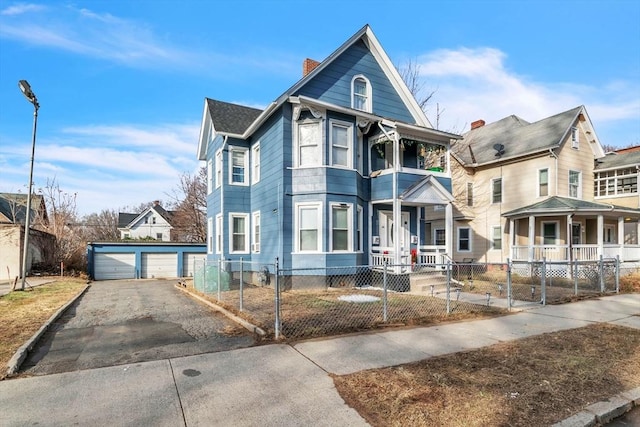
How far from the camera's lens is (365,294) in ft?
38.2

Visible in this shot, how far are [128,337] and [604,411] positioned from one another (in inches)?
288

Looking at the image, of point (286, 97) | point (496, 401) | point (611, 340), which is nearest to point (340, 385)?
point (496, 401)

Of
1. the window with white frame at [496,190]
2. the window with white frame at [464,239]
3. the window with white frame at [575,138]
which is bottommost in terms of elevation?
the window with white frame at [464,239]

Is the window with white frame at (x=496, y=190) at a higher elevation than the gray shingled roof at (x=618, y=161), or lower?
lower

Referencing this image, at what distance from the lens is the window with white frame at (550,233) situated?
65.1 ft

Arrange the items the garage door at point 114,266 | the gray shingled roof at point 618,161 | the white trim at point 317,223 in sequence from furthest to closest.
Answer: the garage door at point 114,266, the gray shingled roof at point 618,161, the white trim at point 317,223

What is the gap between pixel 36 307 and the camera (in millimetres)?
10008

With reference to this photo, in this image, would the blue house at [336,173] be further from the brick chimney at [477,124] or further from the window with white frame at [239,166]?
the brick chimney at [477,124]

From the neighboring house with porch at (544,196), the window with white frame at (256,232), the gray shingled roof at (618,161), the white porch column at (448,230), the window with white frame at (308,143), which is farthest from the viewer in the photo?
the gray shingled roof at (618,161)

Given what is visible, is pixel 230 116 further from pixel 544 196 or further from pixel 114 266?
pixel 544 196

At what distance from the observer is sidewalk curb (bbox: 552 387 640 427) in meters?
3.68

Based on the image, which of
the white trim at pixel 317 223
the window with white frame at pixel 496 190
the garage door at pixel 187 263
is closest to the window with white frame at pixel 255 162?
the white trim at pixel 317 223

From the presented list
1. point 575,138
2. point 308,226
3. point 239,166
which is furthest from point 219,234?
point 575,138

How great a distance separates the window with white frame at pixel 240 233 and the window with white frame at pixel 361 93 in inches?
276
